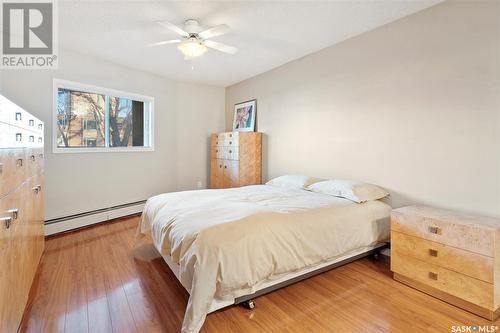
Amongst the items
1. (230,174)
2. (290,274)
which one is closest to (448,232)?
(290,274)

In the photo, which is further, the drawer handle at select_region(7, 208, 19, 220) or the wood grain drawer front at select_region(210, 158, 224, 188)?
the wood grain drawer front at select_region(210, 158, 224, 188)

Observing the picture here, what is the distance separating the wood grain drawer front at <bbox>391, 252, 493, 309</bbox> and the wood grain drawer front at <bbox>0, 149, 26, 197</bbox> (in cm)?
279

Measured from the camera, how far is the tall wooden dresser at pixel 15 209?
4.13 ft

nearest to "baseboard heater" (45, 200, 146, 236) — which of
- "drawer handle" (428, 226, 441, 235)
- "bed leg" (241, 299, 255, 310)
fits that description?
"bed leg" (241, 299, 255, 310)

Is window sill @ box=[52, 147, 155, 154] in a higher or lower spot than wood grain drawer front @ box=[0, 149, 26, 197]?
higher

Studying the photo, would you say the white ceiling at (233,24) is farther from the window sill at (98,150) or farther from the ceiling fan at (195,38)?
the window sill at (98,150)

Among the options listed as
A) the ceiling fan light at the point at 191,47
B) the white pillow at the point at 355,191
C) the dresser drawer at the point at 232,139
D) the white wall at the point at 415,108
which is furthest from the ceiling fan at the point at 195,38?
the white pillow at the point at 355,191

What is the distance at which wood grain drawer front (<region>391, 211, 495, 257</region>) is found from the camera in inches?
67.1

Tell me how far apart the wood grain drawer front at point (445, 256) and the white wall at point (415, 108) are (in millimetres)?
563

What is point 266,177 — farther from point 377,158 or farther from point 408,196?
point 408,196

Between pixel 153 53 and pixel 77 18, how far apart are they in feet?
3.40

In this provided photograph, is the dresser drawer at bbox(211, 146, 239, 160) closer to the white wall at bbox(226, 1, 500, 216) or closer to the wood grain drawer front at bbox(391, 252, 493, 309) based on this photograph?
the white wall at bbox(226, 1, 500, 216)

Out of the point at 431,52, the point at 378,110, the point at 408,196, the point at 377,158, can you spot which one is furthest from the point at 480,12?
the point at 408,196

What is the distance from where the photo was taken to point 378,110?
2.81m
